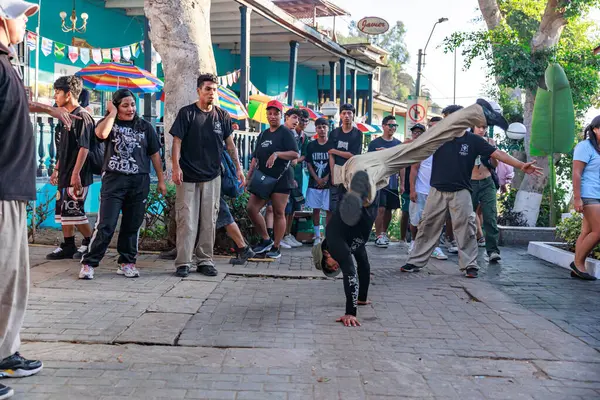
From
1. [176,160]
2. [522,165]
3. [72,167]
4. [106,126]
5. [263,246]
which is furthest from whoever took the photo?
Answer: [263,246]

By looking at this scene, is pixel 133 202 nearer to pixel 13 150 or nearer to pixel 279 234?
pixel 279 234

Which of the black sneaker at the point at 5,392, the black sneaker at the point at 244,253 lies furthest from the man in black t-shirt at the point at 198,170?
the black sneaker at the point at 5,392

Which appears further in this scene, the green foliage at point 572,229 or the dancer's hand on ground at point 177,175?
the green foliage at point 572,229

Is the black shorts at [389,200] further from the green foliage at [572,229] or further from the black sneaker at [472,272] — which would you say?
the black sneaker at [472,272]

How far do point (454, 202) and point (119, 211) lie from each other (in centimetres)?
391

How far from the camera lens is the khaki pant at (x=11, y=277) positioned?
3.61 metres

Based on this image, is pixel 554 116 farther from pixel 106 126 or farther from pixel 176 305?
pixel 176 305

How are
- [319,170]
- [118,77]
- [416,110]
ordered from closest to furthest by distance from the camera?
[319,170] < [118,77] < [416,110]

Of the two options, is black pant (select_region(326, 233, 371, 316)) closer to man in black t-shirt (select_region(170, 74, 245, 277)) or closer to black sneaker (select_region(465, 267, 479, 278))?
man in black t-shirt (select_region(170, 74, 245, 277))

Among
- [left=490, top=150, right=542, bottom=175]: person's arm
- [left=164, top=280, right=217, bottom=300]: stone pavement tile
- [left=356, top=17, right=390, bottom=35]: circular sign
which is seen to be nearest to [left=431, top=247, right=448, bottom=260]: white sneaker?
[left=490, top=150, right=542, bottom=175]: person's arm

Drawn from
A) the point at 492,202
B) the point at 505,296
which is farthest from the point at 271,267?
the point at 492,202

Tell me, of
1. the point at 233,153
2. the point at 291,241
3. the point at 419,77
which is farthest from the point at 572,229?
the point at 419,77

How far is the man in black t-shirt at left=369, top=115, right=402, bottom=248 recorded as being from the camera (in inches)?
381

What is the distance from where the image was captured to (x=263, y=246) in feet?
27.1
